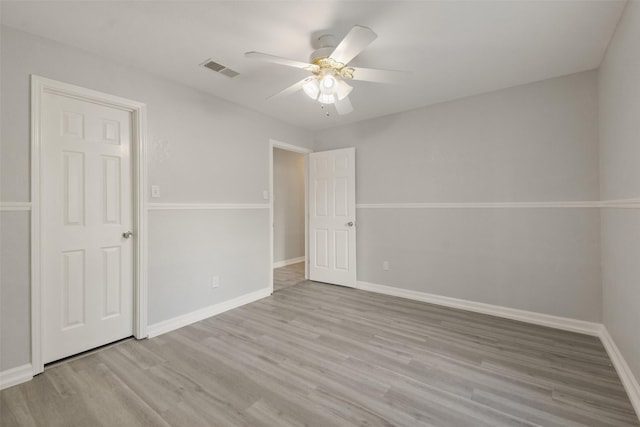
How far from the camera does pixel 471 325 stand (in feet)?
8.94

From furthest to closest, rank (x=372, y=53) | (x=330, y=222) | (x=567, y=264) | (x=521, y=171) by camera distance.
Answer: (x=330, y=222) < (x=521, y=171) < (x=567, y=264) < (x=372, y=53)

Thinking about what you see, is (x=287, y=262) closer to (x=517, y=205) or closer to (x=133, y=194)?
(x=133, y=194)

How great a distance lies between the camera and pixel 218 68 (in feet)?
8.09

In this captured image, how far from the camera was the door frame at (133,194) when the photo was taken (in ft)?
6.29

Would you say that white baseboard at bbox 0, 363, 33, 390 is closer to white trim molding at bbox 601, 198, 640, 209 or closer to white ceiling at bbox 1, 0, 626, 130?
white ceiling at bbox 1, 0, 626, 130

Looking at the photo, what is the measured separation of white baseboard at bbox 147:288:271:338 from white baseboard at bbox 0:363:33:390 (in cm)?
77

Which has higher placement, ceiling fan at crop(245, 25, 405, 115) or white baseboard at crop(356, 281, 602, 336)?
ceiling fan at crop(245, 25, 405, 115)

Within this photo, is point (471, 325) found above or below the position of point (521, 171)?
below

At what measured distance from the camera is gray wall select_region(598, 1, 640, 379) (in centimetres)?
162

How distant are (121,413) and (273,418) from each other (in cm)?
91

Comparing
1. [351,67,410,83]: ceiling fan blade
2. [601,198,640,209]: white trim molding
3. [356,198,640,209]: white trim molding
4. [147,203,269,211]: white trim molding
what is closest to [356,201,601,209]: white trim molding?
[356,198,640,209]: white trim molding

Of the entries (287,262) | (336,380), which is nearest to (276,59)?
(336,380)

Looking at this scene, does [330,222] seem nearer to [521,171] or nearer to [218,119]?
[218,119]

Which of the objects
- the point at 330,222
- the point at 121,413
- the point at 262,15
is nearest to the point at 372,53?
the point at 262,15
